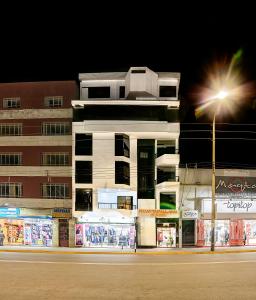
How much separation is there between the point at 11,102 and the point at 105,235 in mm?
14070

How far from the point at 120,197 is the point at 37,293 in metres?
17.4

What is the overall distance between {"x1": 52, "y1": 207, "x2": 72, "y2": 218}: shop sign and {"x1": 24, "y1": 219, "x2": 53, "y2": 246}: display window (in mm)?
937

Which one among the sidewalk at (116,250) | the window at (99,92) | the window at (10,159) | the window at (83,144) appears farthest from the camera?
the window at (99,92)

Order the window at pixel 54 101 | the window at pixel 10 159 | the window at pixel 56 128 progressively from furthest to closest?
the window at pixel 54 101
the window at pixel 10 159
the window at pixel 56 128

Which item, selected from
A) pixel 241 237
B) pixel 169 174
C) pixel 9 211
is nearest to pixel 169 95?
pixel 169 174

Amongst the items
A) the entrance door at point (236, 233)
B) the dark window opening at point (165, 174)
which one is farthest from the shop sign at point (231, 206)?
the dark window opening at point (165, 174)

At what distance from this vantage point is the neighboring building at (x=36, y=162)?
29953 mm

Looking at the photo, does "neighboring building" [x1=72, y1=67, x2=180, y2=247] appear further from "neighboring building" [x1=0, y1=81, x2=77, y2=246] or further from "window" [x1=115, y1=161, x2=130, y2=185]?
"neighboring building" [x1=0, y1=81, x2=77, y2=246]

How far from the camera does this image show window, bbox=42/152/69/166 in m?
30.6

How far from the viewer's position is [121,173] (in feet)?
97.7

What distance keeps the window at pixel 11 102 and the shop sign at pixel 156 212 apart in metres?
14.0

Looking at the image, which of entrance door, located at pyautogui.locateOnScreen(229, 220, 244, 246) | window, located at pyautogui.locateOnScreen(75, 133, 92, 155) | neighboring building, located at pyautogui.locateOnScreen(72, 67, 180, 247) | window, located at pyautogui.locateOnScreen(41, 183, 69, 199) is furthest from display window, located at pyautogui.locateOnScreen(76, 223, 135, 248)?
entrance door, located at pyautogui.locateOnScreen(229, 220, 244, 246)

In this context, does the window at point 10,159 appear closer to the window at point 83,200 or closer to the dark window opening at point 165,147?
the window at point 83,200

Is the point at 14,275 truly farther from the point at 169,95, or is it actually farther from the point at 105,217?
the point at 169,95
